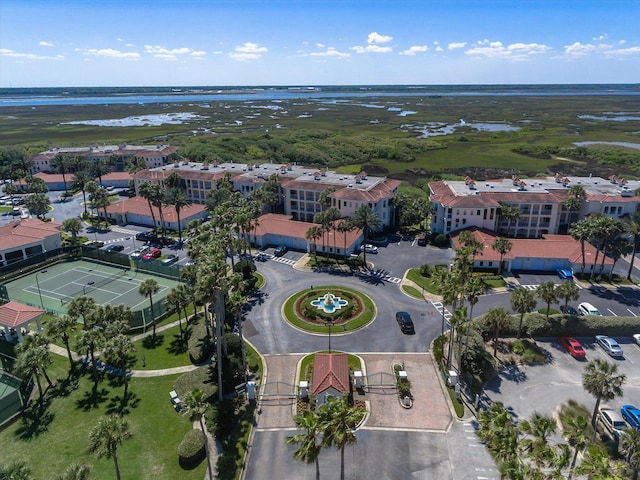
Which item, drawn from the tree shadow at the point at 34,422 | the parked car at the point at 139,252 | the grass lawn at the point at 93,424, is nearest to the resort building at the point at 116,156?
the parked car at the point at 139,252

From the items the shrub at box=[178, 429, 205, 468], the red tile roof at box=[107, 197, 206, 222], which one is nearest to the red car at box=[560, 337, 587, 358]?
the shrub at box=[178, 429, 205, 468]

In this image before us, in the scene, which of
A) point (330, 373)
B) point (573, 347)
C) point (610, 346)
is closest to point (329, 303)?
point (330, 373)

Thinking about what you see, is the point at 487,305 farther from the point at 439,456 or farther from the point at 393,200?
the point at 393,200

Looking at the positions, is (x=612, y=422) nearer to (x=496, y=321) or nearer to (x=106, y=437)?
(x=496, y=321)

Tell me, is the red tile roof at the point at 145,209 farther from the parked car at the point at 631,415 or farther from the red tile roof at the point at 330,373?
the parked car at the point at 631,415

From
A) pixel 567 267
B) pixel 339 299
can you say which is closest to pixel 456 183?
pixel 567 267

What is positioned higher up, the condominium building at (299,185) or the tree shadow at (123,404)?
the condominium building at (299,185)
